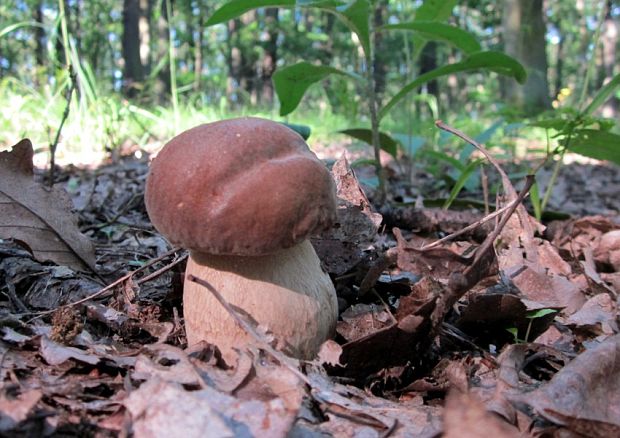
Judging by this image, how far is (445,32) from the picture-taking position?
8.94ft

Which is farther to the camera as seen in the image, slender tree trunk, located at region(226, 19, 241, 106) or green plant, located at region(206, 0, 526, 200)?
slender tree trunk, located at region(226, 19, 241, 106)

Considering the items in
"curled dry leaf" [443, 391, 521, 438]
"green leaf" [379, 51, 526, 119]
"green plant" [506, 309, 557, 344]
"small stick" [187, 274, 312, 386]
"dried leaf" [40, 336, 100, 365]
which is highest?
"green leaf" [379, 51, 526, 119]

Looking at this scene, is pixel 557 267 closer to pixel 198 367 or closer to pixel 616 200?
pixel 198 367

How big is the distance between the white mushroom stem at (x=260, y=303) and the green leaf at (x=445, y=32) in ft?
5.18

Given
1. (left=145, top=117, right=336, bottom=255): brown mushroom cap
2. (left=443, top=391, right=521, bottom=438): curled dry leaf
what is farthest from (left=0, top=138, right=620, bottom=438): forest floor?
(left=145, top=117, right=336, bottom=255): brown mushroom cap

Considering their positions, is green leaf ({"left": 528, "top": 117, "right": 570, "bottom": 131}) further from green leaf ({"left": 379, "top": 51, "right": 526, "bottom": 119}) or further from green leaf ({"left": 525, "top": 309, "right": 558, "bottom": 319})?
green leaf ({"left": 525, "top": 309, "right": 558, "bottom": 319})

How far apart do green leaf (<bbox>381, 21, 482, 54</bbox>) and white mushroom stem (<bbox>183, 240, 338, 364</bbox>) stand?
158 centimetres

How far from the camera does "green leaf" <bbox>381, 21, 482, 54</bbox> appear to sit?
2.63 meters

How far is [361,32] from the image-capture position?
9.52 feet

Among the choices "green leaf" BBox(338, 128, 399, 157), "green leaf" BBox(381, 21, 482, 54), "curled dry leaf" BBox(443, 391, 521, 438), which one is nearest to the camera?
"curled dry leaf" BBox(443, 391, 521, 438)

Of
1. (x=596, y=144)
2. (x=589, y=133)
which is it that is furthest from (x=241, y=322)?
(x=596, y=144)

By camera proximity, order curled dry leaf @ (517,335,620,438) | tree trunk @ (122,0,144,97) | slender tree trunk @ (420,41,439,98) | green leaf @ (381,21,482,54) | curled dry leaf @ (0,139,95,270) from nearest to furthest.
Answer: curled dry leaf @ (517,335,620,438)
curled dry leaf @ (0,139,95,270)
green leaf @ (381,21,482,54)
tree trunk @ (122,0,144,97)
slender tree trunk @ (420,41,439,98)

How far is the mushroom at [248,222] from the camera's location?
137 cm

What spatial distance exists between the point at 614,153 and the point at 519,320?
157cm
